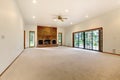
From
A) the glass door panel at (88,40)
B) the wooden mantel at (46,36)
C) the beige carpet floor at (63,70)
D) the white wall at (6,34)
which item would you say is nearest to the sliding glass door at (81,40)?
the glass door panel at (88,40)

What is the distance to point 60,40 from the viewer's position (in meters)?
15.2

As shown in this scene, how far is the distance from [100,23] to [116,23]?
1.55 metres

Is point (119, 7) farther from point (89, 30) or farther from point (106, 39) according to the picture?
point (89, 30)

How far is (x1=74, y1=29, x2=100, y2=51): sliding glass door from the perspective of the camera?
887cm

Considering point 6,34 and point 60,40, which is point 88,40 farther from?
point 6,34

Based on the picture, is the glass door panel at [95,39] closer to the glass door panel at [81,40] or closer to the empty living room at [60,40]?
the empty living room at [60,40]

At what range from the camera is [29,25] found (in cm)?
1255

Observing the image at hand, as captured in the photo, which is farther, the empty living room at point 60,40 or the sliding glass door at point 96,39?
the sliding glass door at point 96,39

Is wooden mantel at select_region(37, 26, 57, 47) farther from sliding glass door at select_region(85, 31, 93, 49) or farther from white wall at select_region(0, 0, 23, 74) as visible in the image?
white wall at select_region(0, 0, 23, 74)

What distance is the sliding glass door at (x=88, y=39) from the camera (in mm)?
8867

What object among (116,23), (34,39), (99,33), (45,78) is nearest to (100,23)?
(99,33)

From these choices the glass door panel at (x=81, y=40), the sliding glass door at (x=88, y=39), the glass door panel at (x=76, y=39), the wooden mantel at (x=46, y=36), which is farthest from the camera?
the wooden mantel at (x=46, y=36)

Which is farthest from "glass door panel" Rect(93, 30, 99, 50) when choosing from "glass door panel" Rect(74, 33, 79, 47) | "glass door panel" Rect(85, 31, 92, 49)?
"glass door panel" Rect(74, 33, 79, 47)

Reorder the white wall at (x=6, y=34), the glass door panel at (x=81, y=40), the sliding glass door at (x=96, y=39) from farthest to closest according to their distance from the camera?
the glass door panel at (x=81, y=40) → the sliding glass door at (x=96, y=39) → the white wall at (x=6, y=34)
